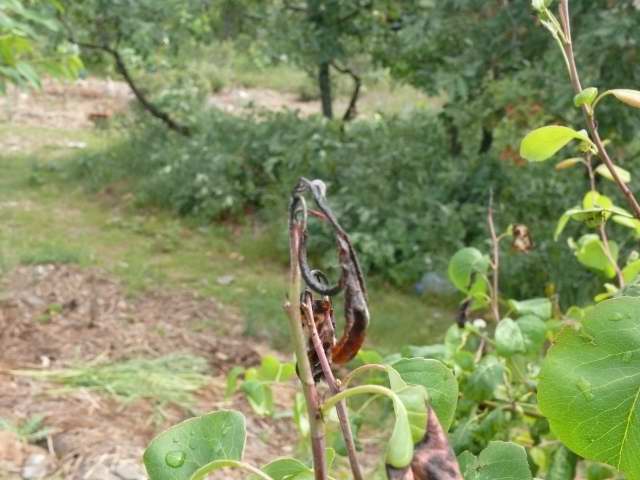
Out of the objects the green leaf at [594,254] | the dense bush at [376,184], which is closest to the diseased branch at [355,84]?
the dense bush at [376,184]

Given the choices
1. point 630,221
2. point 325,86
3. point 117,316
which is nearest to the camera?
point 630,221

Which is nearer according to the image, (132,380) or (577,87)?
(577,87)

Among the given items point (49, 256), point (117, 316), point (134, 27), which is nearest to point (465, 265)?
point (117, 316)

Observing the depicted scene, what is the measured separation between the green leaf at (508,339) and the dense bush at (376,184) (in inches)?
120

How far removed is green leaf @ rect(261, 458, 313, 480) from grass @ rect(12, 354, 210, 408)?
2.49 meters

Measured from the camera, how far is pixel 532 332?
3.08ft

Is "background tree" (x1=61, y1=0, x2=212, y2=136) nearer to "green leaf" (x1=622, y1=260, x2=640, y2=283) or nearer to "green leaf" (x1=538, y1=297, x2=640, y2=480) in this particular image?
"green leaf" (x1=622, y1=260, x2=640, y2=283)

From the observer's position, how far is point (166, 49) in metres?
6.48

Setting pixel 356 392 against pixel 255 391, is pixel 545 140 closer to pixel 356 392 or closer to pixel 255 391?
pixel 356 392

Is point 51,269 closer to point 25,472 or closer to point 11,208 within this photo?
point 11,208

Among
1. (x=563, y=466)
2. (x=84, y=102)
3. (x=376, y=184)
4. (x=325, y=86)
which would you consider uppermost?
(x=563, y=466)

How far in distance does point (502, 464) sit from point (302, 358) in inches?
7.7

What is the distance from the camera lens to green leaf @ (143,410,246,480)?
1.59 ft

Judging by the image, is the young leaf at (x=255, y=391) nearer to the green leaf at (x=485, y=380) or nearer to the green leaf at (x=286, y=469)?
the green leaf at (x=485, y=380)
